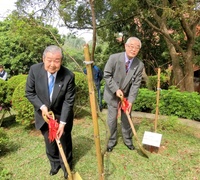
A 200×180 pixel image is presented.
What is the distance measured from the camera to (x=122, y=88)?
3619 millimetres

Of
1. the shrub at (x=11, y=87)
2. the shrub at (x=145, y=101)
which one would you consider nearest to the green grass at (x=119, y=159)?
the shrub at (x=11, y=87)

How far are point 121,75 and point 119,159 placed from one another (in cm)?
131

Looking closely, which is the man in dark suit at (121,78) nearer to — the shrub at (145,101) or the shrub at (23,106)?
the shrub at (23,106)

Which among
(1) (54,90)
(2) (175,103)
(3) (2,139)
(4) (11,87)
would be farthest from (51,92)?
(2) (175,103)

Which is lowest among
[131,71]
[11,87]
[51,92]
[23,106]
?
[23,106]

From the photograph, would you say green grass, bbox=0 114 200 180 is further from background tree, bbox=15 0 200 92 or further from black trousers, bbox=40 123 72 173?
background tree, bbox=15 0 200 92

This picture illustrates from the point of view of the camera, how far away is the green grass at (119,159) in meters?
3.20

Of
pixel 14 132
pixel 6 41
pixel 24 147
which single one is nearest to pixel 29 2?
pixel 14 132

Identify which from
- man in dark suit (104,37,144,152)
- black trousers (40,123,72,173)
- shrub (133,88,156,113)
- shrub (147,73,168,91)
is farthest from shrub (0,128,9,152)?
shrub (147,73,168,91)

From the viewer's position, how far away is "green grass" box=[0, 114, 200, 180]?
10.5ft

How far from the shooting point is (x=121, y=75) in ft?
11.7

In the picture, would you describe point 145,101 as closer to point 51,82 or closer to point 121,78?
point 121,78

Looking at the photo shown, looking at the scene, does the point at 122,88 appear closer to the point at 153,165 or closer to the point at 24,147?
the point at 153,165

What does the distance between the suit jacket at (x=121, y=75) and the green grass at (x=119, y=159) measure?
68 cm
